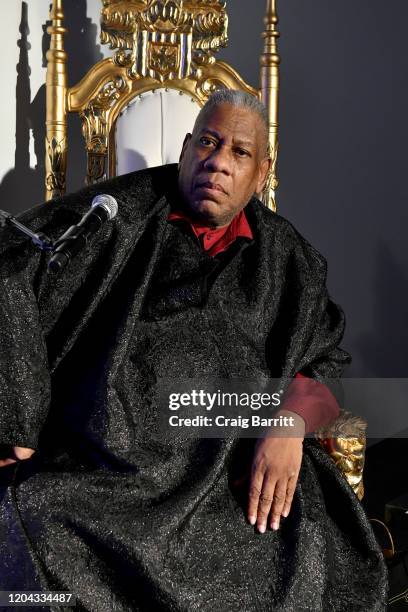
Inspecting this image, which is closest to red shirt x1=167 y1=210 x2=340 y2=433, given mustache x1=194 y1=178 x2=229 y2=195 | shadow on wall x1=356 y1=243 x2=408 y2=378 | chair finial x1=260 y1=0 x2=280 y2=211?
mustache x1=194 y1=178 x2=229 y2=195

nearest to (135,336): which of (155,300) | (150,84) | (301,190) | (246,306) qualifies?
(155,300)

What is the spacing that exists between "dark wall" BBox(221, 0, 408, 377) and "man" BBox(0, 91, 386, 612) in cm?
174

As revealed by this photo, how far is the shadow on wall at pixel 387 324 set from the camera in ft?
14.9

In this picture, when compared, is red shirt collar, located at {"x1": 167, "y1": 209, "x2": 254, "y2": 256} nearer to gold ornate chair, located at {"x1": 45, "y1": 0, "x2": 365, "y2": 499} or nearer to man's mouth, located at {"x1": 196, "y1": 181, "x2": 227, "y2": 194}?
man's mouth, located at {"x1": 196, "y1": 181, "x2": 227, "y2": 194}

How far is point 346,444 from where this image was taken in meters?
2.42

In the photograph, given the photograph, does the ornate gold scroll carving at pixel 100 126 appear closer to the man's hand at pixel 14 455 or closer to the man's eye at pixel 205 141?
the man's eye at pixel 205 141

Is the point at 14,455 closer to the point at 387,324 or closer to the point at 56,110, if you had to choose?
the point at 56,110

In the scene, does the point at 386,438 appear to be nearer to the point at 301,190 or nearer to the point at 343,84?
the point at 301,190

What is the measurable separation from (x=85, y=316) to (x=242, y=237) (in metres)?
0.51

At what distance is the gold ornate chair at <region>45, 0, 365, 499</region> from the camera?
9.73 feet

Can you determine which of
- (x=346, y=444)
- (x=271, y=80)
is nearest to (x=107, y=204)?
(x=346, y=444)

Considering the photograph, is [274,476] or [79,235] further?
[274,476]

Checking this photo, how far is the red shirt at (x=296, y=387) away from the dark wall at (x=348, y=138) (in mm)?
1708

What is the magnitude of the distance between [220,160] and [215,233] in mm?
209
